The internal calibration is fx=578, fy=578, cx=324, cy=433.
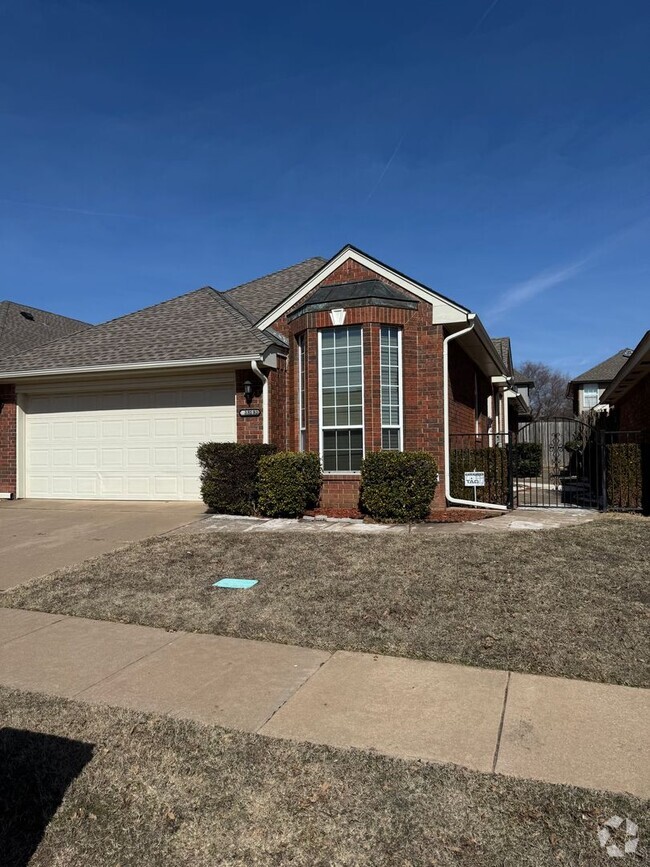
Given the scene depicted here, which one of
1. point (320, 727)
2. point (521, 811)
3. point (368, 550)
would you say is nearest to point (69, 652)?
point (320, 727)

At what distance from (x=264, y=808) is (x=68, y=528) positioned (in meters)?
8.16

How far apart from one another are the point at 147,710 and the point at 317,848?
1598 millimetres

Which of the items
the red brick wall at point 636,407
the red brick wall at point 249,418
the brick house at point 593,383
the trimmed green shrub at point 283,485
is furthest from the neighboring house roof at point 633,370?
the brick house at point 593,383

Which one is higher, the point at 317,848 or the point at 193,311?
the point at 193,311

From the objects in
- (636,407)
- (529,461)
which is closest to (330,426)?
(636,407)

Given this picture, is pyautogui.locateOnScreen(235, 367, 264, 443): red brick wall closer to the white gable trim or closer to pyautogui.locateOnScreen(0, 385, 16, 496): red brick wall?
the white gable trim

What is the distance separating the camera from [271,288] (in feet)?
52.7

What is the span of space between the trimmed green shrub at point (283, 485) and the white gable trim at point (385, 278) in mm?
3466

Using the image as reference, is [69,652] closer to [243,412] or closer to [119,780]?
[119,780]

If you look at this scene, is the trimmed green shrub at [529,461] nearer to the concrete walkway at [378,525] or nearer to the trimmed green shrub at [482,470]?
the trimmed green shrub at [482,470]

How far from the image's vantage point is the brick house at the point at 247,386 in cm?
1111

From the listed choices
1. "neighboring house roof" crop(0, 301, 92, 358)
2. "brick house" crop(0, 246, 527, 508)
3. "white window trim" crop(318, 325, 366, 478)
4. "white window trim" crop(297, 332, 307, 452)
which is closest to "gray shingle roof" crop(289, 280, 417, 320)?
"brick house" crop(0, 246, 527, 508)

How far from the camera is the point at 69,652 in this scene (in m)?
4.58

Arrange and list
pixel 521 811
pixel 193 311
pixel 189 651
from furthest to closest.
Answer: pixel 193 311
pixel 189 651
pixel 521 811
